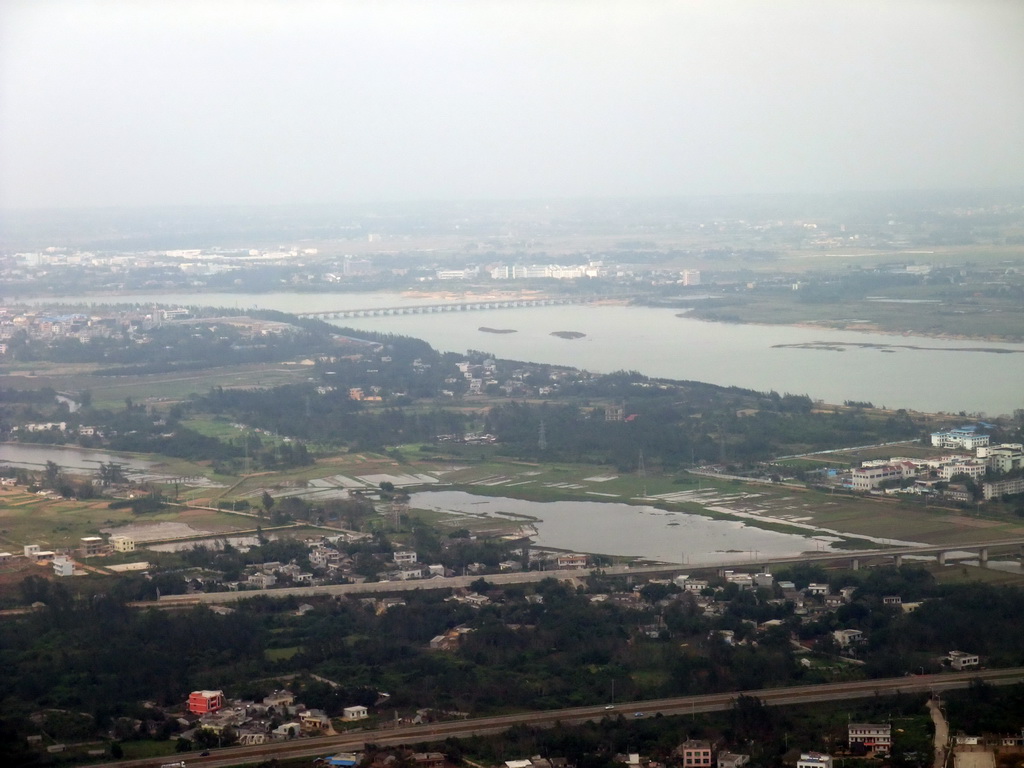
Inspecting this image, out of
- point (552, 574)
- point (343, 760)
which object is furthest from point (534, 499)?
point (343, 760)

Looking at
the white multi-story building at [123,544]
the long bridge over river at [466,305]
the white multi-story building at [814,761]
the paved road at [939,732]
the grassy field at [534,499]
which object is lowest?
the grassy field at [534,499]

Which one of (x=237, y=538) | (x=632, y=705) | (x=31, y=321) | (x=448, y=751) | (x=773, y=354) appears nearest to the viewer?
(x=448, y=751)

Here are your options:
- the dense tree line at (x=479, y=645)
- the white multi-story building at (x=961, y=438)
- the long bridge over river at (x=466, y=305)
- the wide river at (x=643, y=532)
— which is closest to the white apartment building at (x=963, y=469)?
the white multi-story building at (x=961, y=438)

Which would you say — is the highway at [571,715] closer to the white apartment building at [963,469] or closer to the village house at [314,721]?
the village house at [314,721]

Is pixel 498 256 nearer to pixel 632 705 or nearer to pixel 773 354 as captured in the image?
pixel 773 354

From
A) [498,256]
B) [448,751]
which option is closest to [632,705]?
[448,751]

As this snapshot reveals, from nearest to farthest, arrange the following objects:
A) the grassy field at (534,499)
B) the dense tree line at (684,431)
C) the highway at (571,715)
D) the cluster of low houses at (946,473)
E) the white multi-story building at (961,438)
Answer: the highway at (571,715) < the grassy field at (534,499) < the cluster of low houses at (946,473) < the white multi-story building at (961,438) < the dense tree line at (684,431)
